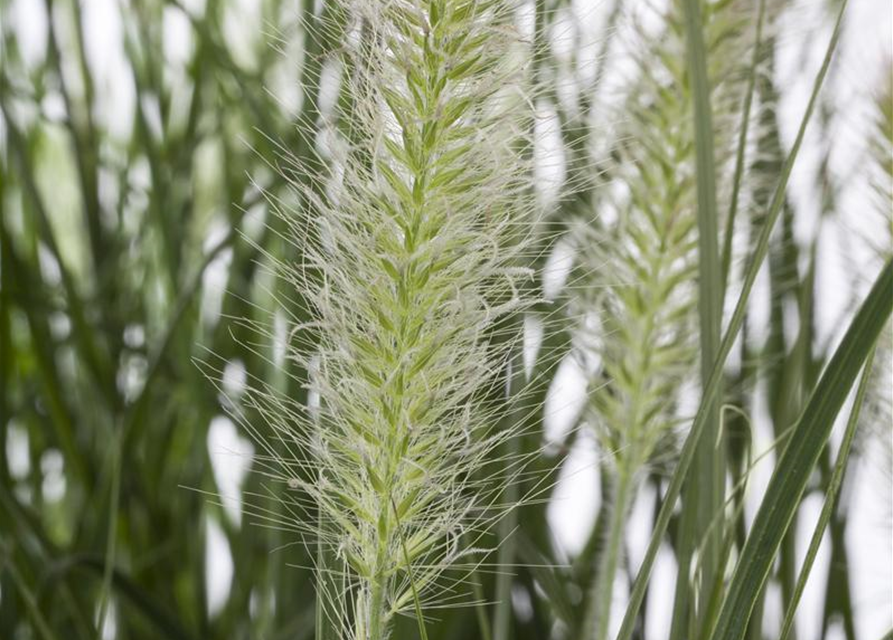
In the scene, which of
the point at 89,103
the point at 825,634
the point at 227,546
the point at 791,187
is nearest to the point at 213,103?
the point at 89,103

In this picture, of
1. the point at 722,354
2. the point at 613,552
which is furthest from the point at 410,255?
the point at 613,552

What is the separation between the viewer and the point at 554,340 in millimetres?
568

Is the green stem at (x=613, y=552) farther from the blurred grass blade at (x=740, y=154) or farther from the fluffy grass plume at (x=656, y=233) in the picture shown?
the blurred grass blade at (x=740, y=154)

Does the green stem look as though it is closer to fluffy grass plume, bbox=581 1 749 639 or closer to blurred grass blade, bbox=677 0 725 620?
fluffy grass plume, bbox=581 1 749 639

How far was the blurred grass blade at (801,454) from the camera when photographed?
283mm

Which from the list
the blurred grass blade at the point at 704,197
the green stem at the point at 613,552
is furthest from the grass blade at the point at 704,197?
the green stem at the point at 613,552

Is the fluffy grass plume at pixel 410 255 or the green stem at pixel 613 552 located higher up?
the fluffy grass plume at pixel 410 255

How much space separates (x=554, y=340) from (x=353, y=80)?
0.22m

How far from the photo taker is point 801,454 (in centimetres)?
29

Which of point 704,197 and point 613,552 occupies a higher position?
point 704,197

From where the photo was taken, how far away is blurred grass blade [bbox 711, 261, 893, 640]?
283mm

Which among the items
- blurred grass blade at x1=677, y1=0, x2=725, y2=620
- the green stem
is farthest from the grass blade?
the green stem

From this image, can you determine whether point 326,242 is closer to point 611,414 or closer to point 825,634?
point 611,414

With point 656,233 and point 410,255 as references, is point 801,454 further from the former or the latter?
point 656,233
